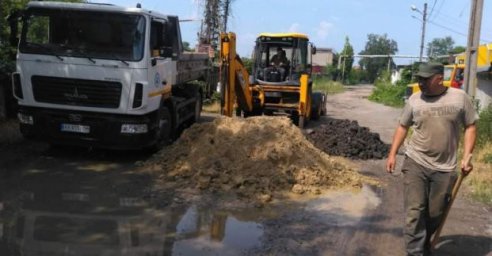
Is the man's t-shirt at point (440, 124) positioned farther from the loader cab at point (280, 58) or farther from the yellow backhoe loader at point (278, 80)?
the loader cab at point (280, 58)

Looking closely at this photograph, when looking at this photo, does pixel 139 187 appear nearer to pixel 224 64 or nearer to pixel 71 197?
pixel 71 197

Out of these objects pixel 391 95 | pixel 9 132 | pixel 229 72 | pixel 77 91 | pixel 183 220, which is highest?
pixel 229 72

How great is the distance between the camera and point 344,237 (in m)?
6.47

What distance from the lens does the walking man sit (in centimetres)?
533

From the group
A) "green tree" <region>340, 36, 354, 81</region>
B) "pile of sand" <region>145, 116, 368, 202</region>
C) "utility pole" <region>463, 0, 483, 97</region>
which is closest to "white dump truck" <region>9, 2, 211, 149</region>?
"pile of sand" <region>145, 116, 368, 202</region>

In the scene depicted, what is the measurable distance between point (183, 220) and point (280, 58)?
11.2 meters

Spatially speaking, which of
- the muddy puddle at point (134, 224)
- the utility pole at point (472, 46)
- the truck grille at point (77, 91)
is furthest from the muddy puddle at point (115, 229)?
the utility pole at point (472, 46)

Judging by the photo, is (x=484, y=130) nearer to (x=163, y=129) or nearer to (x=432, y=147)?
(x=163, y=129)

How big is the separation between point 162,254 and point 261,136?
→ 4313 millimetres

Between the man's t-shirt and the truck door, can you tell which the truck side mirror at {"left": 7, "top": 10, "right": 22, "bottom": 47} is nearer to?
the truck door

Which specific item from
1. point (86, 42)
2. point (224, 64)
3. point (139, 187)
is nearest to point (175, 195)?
point (139, 187)

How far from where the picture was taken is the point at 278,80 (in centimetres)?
1722

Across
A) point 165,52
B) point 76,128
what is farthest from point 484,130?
point 76,128

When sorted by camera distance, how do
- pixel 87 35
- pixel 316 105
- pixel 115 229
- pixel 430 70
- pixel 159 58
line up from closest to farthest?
pixel 430 70 → pixel 115 229 → pixel 87 35 → pixel 159 58 → pixel 316 105
